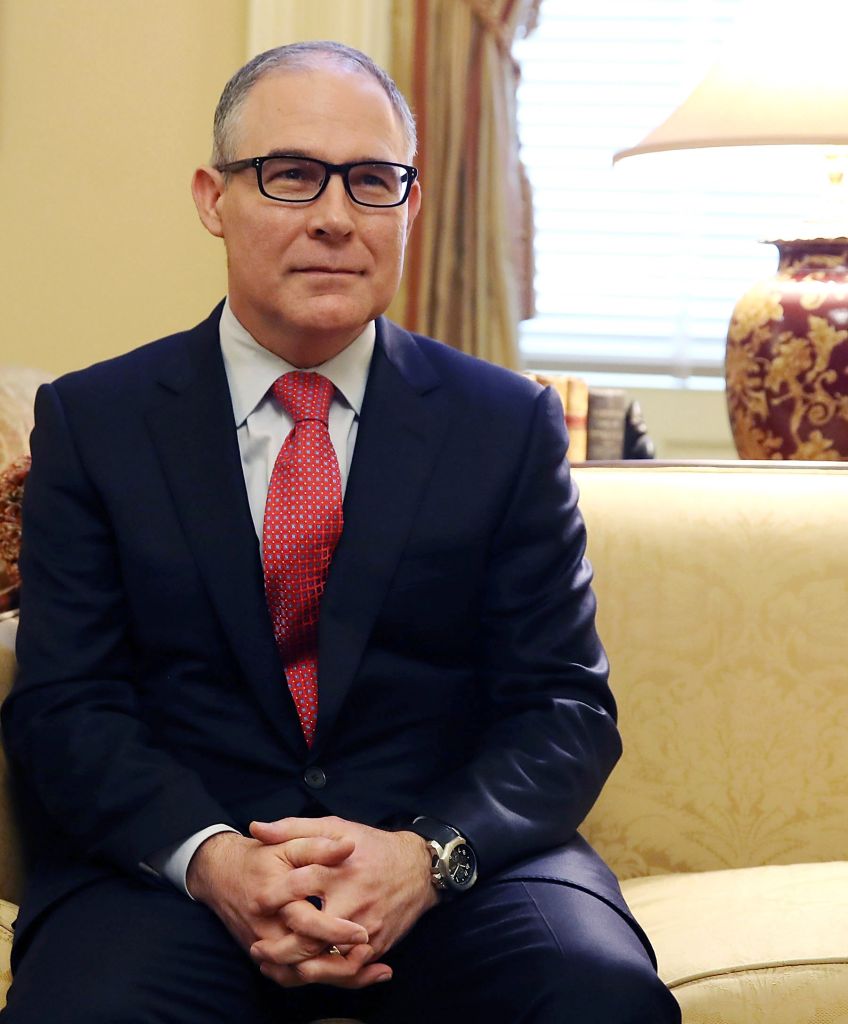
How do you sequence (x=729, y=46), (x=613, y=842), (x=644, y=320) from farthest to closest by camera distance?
(x=644, y=320)
(x=729, y=46)
(x=613, y=842)

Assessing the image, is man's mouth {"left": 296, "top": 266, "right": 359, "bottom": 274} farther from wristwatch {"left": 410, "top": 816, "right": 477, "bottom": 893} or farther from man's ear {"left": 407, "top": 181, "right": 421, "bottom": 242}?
wristwatch {"left": 410, "top": 816, "right": 477, "bottom": 893}

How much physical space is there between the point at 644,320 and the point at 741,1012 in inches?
93.1

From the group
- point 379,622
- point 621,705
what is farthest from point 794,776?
point 379,622

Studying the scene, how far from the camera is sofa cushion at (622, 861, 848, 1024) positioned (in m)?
1.45

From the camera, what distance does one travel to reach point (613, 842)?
74.6 inches

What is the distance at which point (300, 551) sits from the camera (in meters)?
1.54

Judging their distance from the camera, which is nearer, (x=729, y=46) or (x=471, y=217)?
(x=729, y=46)

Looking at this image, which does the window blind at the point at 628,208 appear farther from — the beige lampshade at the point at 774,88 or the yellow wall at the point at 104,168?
the beige lampshade at the point at 774,88

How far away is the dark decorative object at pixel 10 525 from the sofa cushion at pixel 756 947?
868mm

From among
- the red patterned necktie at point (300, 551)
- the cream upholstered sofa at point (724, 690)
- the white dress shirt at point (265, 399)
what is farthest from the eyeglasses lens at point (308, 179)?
the cream upholstered sofa at point (724, 690)

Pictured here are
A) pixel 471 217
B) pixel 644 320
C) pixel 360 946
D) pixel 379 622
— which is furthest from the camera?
pixel 644 320

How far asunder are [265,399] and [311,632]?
0.93ft

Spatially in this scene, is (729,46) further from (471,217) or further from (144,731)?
(144,731)

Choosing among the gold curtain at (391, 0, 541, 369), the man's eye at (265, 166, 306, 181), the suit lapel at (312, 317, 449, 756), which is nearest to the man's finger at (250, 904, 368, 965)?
the suit lapel at (312, 317, 449, 756)
